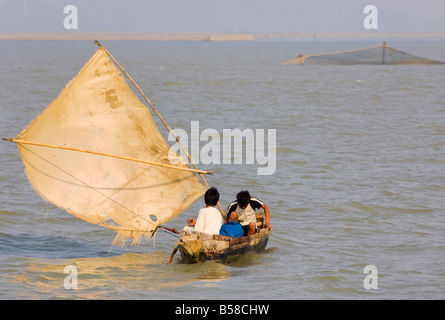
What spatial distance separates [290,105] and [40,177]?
3304cm

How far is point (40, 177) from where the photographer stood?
13.0 m

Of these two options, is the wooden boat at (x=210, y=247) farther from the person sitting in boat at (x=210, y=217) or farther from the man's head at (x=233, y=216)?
the man's head at (x=233, y=216)

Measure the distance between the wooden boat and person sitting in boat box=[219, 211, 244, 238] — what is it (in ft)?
0.54

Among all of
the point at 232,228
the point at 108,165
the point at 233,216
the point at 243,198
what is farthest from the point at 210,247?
the point at 108,165

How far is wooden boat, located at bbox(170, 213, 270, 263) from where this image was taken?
491 inches

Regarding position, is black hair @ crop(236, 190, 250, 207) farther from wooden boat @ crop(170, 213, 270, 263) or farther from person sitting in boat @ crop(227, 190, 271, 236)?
wooden boat @ crop(170, 213, 270, 263)

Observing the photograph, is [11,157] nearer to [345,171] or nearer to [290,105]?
[345,171]

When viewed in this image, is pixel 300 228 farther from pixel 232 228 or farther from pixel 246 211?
pixel 232 228

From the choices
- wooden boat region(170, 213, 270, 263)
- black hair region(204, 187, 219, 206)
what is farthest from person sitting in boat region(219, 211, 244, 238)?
black hair region(204, 187, 219, 206)

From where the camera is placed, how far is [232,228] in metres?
13.1

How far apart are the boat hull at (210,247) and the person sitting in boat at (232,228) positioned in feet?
0.55

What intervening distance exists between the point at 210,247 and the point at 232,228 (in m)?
0.72
